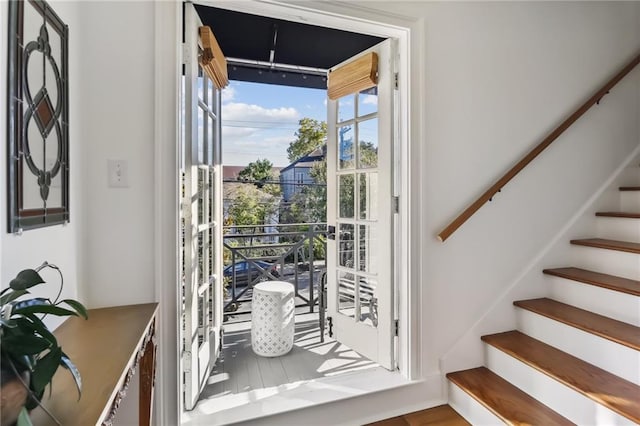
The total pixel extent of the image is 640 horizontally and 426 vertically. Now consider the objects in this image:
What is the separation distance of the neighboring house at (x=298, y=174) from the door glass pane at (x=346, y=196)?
1842 mm

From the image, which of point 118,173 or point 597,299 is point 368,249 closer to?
point 597,299

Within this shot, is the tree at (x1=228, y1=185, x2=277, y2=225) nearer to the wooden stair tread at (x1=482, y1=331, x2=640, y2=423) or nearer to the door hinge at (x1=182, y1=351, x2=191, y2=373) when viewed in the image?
the door hinge at (x1=182, y1=351, x2=191, y2=373)

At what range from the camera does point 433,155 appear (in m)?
1.96

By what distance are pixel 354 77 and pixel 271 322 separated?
187 centimetres

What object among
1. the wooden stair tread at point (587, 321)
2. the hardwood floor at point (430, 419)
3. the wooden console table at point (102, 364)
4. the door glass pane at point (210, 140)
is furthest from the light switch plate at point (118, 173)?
the wooden stair tread at point (587, 321)

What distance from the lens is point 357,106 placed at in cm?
247

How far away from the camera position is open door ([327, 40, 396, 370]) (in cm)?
215

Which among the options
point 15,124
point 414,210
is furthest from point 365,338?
point 15,124

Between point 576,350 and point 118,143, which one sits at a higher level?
point 118,143

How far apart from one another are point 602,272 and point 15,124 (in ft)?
9.60

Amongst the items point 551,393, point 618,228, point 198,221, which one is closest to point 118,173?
point 198,221

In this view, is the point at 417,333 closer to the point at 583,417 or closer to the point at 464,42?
the point at 583,417

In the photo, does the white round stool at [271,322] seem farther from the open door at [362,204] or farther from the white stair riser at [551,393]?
the white stair riser at [551,393]

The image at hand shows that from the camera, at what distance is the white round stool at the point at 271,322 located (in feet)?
8.45
